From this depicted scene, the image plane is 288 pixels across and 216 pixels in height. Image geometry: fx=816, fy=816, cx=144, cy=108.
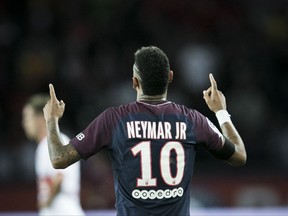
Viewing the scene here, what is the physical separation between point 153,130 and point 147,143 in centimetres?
8

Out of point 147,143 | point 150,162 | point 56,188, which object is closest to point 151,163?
point 150,162

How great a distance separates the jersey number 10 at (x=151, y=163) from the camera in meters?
4.25

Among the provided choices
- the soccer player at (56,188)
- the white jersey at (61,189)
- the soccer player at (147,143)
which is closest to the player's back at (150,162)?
the soccer player at (147,143)

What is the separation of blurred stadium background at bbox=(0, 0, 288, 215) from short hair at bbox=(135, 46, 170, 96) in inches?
250

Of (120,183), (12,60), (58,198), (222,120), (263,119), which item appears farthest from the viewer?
(12,60)

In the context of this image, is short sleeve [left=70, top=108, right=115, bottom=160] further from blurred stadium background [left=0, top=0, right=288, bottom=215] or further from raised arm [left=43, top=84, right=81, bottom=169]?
blurred stadium background [left=0, top=0, right=288, bottom=215]

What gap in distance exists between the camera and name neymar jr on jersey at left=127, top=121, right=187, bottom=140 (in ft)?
14.1

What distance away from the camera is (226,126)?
15.1ft

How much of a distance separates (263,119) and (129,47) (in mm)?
2449

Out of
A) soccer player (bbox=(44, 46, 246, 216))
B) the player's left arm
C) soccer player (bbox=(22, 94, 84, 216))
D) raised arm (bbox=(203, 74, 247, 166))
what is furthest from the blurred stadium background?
soccer player (bbox=(44, 46, 246, 216))

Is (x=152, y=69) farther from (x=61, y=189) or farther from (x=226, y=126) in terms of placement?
(x=61, y=189)

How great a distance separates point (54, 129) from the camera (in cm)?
433

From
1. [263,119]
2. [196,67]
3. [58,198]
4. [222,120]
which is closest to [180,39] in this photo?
[196,67]

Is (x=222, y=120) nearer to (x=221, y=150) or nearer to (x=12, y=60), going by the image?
(x=221, y=150)
